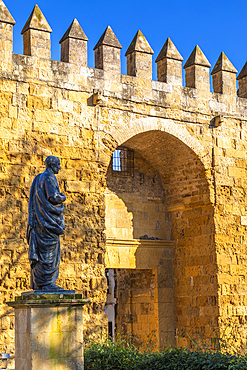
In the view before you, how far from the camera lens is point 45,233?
23.9 ft

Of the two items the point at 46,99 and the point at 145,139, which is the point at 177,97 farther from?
the point at 46,99

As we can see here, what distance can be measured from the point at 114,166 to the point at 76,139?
2.06m

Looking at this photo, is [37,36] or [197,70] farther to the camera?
[197,70]

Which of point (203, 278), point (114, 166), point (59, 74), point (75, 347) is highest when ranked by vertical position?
point (59, 74)

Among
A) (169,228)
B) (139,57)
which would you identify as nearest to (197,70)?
(139,57)

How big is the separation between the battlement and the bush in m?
4.90

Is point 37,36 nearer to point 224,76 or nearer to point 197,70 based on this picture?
point 197,70

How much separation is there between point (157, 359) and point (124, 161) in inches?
219

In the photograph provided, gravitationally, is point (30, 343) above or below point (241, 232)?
below

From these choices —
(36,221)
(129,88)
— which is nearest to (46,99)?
(129,88)

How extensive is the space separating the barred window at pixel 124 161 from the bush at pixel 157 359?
4.41 meters

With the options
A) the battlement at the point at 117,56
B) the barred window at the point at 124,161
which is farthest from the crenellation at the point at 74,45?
the barred window at the point at 124,161

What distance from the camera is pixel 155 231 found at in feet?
44.2

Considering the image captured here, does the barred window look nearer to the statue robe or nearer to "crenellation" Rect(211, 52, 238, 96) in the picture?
"crenellation" Rect(211, 52, 238, 96)
